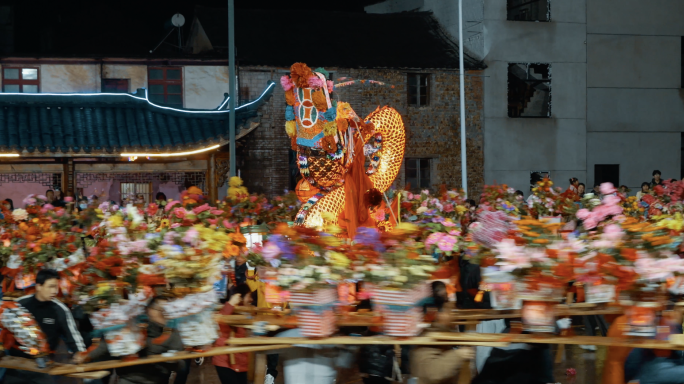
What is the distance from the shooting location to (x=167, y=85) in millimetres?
22531

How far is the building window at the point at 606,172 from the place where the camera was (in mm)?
26375

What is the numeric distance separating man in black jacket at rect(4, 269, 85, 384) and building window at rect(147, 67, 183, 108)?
53.5 feet

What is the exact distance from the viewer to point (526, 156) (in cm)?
2547

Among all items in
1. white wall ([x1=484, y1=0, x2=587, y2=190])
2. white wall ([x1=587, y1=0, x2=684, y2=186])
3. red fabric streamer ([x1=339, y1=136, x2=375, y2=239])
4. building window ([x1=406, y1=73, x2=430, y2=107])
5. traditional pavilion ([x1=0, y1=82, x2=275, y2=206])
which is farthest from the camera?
white wall ([x1=587, y1=0, x2=684, y2=186])

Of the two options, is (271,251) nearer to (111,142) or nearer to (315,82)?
(315,82)

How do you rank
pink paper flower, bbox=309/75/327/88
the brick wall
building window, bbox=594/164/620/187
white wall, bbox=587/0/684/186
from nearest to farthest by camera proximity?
pink paper flower, bbox=309/75/327/88 < the brick wall < white wall, bbox=587/0/684/186 < building window, bbox=594/164/620/187

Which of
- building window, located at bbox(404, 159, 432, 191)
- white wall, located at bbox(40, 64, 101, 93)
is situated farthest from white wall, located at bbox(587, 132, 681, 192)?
white wall, located at bbox(40, 64, 101, 93)

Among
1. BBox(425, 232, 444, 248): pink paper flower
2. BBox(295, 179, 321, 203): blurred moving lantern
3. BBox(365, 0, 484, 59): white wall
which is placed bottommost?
BBox(425, 232, 444, 248): pink paper flower

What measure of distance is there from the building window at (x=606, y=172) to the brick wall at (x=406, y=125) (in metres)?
3.82

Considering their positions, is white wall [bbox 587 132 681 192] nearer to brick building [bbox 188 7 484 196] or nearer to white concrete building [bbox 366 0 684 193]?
white concrete building [bbox 366 0 684 193]

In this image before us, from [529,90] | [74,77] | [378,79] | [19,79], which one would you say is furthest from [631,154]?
[19,79]

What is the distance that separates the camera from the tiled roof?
1836cm

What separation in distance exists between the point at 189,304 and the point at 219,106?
15717mm

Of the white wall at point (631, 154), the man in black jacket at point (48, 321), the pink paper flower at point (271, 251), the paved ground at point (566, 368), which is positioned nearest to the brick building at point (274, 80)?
the white wall at point (631, 154)
